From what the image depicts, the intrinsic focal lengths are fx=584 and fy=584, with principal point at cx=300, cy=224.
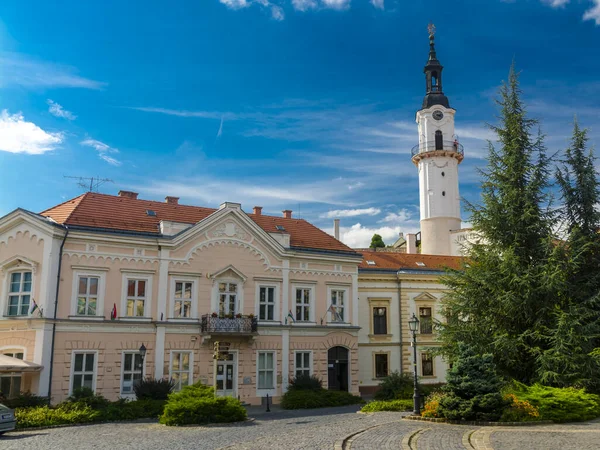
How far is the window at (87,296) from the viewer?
25875 mm

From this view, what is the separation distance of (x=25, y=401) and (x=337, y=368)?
15706 mm

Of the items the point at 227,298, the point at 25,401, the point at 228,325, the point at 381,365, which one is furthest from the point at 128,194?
the point at 381,365

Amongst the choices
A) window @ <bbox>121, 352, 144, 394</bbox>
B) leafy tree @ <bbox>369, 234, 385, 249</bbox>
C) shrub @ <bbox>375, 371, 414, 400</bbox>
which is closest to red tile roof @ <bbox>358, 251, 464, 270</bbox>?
shrub @ <bbox>375, 371, 414, 400</bbox>

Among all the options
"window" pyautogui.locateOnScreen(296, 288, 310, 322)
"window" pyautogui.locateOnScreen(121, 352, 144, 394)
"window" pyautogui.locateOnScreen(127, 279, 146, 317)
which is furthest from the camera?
"window" pyautogui.locateOnScreen(296, 288, 310, 322)

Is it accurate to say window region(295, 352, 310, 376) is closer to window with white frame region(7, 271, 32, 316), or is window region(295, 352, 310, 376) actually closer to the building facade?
the building facade

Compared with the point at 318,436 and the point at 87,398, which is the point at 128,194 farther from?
the point at 318,436

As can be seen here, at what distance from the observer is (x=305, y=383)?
29297mm

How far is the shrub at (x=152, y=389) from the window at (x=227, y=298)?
478 centimetres

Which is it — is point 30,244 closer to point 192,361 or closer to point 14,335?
point 14,335

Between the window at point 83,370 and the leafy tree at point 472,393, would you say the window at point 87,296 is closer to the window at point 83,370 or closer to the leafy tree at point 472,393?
the window at point 83,370

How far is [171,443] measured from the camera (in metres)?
15.8

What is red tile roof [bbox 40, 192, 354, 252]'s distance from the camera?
88.7ft

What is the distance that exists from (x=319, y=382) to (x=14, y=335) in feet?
47.5

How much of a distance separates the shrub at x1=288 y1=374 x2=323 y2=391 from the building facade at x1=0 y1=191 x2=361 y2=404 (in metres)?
0.66
